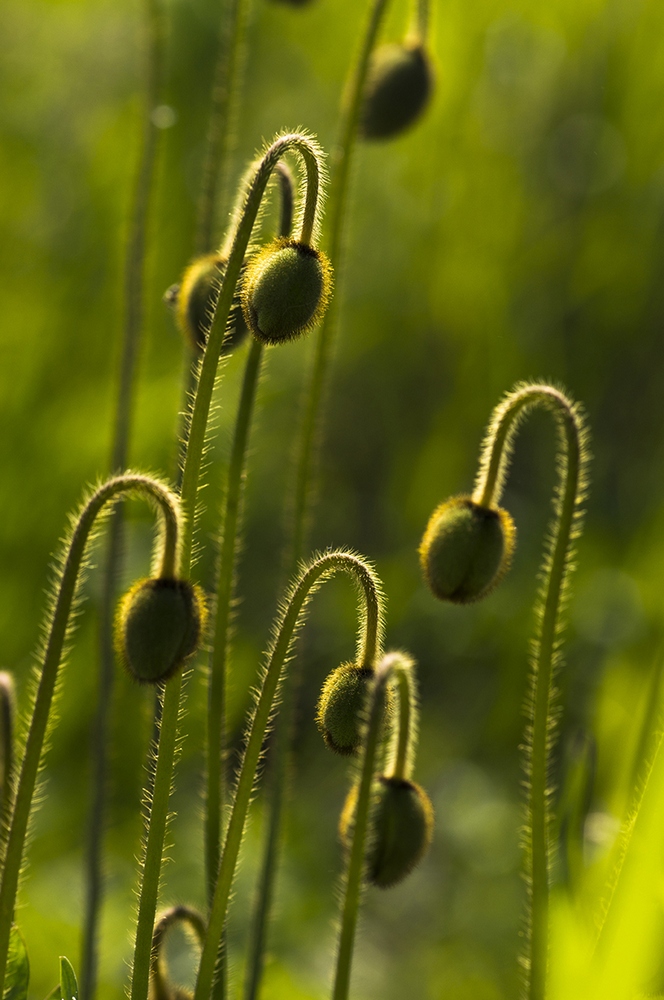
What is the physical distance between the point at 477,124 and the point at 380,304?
0.66 metres

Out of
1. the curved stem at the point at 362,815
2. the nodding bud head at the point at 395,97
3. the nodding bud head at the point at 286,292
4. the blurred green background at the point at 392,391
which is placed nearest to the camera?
the curved stem at the point at 362,815

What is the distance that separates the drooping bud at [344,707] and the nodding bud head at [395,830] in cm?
10

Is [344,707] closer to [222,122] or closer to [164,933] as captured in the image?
[164,933]

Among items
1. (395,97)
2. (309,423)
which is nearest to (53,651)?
(309,423)

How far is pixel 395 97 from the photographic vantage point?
1.50m

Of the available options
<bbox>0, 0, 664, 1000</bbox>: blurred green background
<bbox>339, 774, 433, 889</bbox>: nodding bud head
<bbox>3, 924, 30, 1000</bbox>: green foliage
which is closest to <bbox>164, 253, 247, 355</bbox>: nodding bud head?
<bbox>339, 774, 433, 889</bbox>: nodding bud head

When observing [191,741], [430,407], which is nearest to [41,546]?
[191,741]

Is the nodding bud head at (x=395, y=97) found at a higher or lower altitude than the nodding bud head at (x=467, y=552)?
higher

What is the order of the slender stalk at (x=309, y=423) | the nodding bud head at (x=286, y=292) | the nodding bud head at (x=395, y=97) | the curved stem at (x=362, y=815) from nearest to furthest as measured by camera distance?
the curved stem at (x=362, y=815) < the nodding bud head at (x=286, y=292) < the slender stalk at (x=309, y=423) < the nodding bud head at (x=395, y=97)

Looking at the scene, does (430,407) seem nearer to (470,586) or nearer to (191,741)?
(191,741)

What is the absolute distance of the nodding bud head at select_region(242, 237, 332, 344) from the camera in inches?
36.2

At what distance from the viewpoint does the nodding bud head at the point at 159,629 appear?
0.84m

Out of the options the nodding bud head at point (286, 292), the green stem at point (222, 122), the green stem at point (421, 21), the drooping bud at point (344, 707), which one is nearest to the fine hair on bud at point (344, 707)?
the drooping bud at point (344, 707)

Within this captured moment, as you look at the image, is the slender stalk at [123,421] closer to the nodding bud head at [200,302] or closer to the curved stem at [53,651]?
the nodding bud head at [200,302]
